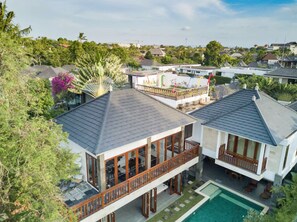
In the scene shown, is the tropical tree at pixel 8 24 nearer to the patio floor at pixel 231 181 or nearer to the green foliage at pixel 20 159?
the green foliage at pixel 20 159

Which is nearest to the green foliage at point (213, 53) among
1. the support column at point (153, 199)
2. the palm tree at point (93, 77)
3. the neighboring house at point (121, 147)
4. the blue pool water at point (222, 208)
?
the palm tree at point (93, 77)

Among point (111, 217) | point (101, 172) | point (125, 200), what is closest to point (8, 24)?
point (101, 172)

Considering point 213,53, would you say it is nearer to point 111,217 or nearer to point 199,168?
point 199,168

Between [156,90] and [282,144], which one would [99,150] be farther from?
[156,90]

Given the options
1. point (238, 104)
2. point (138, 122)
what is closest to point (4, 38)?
point (138, 122)

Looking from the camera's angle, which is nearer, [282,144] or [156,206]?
[282,144]

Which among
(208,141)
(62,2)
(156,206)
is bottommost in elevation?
(156,206)
